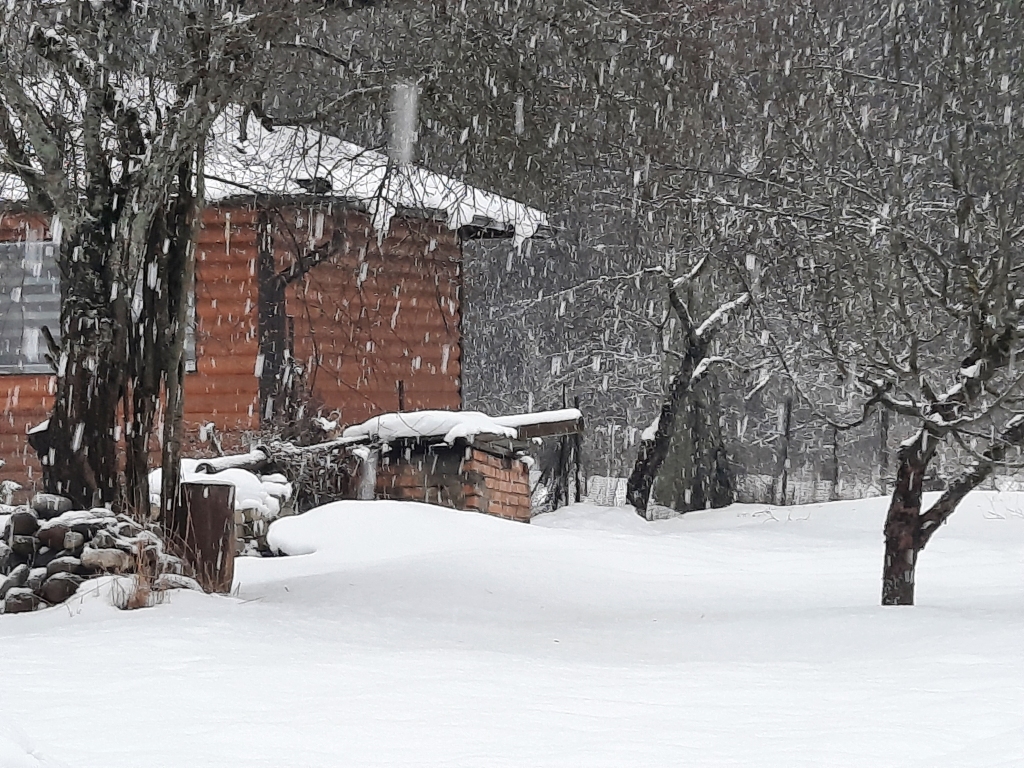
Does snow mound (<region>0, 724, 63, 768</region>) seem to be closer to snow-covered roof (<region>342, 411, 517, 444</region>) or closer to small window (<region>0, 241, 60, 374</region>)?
snow-covered roof (<region>342, 411, 517, 444</region>)

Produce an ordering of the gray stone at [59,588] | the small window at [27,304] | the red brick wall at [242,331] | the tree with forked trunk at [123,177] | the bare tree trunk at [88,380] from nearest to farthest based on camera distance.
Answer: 1. the gray stone at [59,588]
2. the tree with forked trunk at [123,177]
3. the bare tree trunk at [88,380]
4. the red brick wall at [242,331]
5. the small window at [27,304]

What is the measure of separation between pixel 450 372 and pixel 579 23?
7.70 m

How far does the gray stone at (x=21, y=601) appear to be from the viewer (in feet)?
19.4

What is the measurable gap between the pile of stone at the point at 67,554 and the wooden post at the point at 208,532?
0.22m

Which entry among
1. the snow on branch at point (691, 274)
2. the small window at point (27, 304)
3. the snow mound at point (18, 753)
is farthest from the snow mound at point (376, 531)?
the snow on branch at point (691, 274)

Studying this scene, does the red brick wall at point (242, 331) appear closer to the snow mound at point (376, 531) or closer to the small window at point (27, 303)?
the small window at point (27, 303)

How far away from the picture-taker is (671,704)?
4023 mm

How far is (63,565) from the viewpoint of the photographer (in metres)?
6.04

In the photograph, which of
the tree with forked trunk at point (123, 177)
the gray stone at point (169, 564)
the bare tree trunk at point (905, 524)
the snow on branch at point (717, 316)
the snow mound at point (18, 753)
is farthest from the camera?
the snow on branch at point (717, 316)

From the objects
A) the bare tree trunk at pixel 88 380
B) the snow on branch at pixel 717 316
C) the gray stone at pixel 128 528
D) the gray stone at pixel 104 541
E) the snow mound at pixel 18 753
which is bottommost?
the gray stone at pixel 104 541

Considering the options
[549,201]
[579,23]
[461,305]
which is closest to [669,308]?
[461,305]

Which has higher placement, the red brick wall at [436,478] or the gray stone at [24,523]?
the gray stone at [24,523]

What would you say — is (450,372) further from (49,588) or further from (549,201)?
(49,588)

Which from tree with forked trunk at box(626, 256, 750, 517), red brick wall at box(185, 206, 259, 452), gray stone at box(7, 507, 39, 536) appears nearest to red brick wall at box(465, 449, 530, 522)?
red brick wall at box(185, 206, 259, 452)
